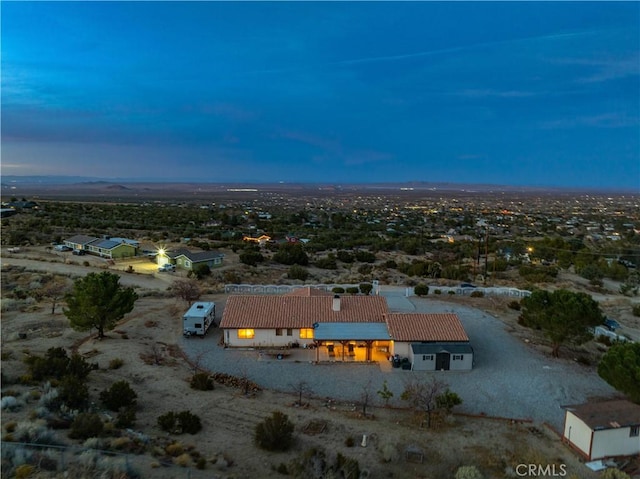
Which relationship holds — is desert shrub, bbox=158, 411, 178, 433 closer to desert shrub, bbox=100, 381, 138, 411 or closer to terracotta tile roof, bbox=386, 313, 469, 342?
desert shrub, bbox=100, 381, 138, 411

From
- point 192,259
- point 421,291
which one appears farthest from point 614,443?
point 192,259

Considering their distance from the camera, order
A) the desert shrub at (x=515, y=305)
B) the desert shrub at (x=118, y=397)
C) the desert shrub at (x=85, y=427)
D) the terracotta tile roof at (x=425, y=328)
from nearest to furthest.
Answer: the desert shrub at (x=85, y=427) → the desert shrub at (x=118, y=397) → the terracotta tile roof at (x=425, y=328) → the desert shrub at (x=515, y=305)

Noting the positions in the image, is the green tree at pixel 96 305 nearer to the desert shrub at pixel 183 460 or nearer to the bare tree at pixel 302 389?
the bare tree at pixel 302 389

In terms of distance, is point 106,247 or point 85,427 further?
point 106,247

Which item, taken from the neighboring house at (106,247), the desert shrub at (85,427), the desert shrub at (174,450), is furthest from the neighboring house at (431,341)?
the neighboring house at (106,247)

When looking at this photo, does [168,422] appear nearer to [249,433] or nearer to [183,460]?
[249,433]

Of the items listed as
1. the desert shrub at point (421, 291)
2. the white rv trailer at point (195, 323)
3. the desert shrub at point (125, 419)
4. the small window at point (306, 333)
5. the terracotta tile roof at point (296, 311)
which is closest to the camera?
the desert shrub at point (125, 419)

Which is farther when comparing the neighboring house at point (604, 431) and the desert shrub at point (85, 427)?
the neighboring house at point (604, 431)

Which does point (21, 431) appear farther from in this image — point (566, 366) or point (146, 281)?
point (146, 281)
